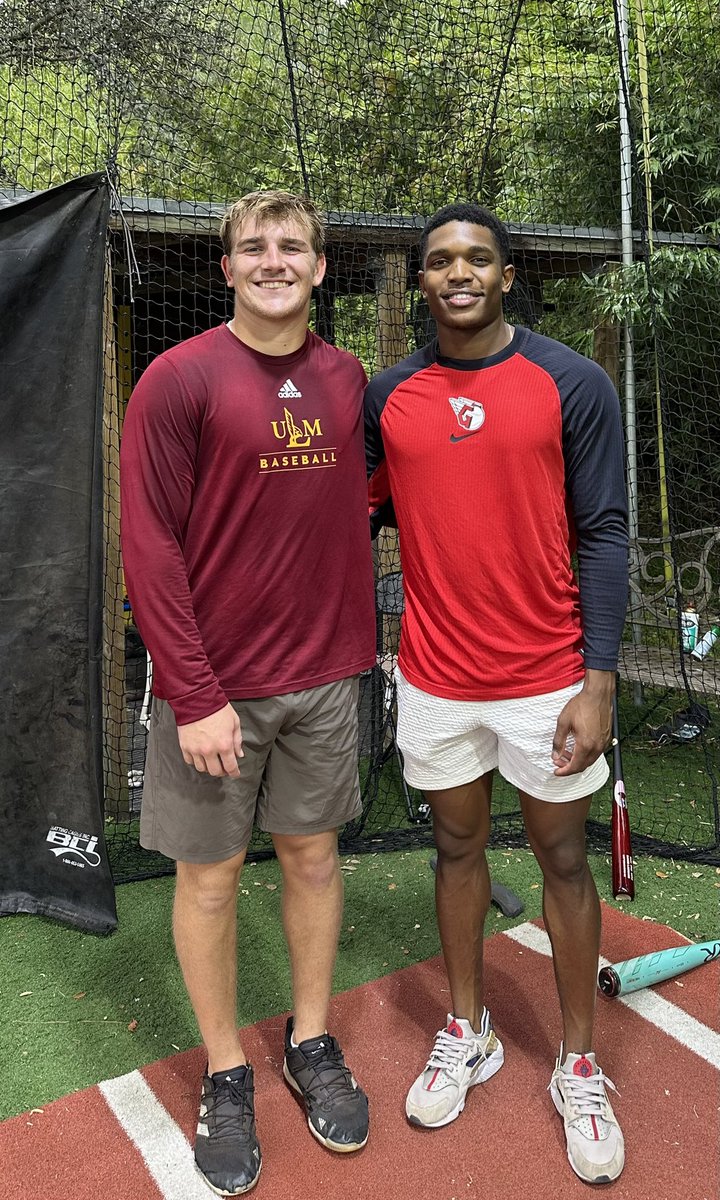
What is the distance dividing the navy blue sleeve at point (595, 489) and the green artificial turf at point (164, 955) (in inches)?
48.6

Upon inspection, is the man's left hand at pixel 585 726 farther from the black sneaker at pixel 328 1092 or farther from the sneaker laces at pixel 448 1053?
the black sneaker at pixel 328 1092

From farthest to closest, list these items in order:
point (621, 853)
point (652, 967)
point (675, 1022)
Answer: point (621, 853)
point (652, 967)
point (675, 1022)

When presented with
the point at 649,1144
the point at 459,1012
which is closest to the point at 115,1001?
the point at 459,1012

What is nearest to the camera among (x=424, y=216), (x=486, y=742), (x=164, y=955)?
(x=486, y=742)

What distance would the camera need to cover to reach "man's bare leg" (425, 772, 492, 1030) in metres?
1.74

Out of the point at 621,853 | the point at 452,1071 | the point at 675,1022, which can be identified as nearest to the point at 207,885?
the point at 452,1071

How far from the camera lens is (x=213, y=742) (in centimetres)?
148

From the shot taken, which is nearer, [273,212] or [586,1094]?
[273,212]

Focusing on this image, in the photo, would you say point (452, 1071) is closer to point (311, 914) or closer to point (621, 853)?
point (311, 914)

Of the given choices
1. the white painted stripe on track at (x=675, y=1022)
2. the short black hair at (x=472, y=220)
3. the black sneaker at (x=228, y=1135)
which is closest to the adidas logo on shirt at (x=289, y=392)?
the short black hair at (x=472, y=220)

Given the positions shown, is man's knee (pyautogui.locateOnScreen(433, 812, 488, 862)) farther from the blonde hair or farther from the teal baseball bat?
the blonde hair

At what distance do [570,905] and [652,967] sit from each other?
66 cm

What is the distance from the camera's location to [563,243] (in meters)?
3.72

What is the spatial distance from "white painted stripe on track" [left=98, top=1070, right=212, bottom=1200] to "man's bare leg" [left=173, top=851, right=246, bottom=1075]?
0.17 metres
